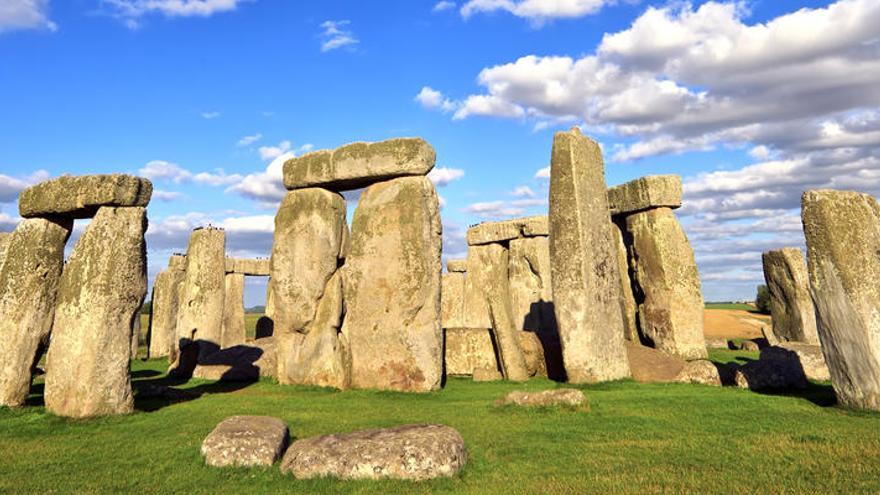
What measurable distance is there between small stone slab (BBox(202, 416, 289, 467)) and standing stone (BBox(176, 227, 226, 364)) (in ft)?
36.2

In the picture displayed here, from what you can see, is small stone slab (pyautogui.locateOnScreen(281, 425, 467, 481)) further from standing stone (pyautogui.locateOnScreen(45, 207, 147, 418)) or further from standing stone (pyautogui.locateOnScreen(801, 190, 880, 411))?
standing stone (pyautogui.locateOnScreen(801, 190, 880, 411))

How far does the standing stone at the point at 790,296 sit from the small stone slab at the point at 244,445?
1616 cm

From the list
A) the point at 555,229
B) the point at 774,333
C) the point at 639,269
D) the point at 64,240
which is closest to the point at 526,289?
the point at 639,269

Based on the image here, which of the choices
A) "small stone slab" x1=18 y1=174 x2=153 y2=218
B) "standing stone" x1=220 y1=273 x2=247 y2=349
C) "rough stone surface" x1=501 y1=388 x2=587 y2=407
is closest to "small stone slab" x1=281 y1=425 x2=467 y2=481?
"rough stone surface" x1=501 y1=388 x2=587 y2=407

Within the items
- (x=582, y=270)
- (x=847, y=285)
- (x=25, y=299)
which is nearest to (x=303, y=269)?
(x=25, y=299)

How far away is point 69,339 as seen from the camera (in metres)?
8.29

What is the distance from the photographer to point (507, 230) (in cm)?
2108

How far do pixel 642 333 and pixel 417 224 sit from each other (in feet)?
25.0

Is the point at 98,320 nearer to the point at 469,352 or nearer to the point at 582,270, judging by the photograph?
the point at 469,352

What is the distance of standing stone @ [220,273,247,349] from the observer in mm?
20922

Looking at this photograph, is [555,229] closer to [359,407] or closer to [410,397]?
[410,397]

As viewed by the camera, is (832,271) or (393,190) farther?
(393,190)

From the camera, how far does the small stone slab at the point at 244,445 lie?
18.8 feet

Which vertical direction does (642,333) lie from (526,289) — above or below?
below
